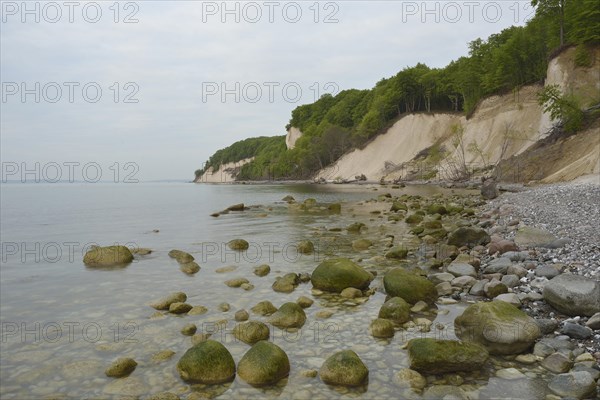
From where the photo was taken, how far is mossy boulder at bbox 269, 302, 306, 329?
756 centimetres

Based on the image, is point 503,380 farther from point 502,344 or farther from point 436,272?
point 436,272

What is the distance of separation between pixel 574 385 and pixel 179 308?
6798 millimetres

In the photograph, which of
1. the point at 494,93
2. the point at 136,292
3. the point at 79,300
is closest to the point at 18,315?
the point at 79,300

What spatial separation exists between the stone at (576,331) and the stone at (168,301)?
7247 millimetres

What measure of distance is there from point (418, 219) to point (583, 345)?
14.8 meters

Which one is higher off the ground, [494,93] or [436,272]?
[494,93]

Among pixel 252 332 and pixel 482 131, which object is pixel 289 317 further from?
pixel 482 131

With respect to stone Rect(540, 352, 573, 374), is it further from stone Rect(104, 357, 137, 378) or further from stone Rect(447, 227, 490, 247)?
stone Rect(447, 227, 490, 247)

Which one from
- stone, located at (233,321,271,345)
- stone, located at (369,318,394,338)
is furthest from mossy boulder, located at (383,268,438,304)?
stone, located at (233,321,271,345)

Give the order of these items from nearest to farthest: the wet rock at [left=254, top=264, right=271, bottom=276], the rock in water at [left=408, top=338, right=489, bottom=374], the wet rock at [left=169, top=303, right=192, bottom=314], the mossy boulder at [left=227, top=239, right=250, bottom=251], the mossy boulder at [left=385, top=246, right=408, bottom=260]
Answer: the rock in water at [left=408, top=338, right=489, bottom=374] → the wet rock at [left=169, top=303, right=192, bottom=314] → the wet rock at [left=254, top=264, right=271, bottom=276] → the mossy boulder at [left=385, top=246, right=408, bottom=260] → the mossy boulder at [left=227, top=239, right=250, bottom=251]

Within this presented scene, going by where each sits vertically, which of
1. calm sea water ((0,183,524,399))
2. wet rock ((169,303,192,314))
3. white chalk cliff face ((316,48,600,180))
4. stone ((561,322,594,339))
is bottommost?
calm sea water ((0,183,524,399))

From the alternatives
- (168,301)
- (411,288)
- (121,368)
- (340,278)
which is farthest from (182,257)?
(411,288)

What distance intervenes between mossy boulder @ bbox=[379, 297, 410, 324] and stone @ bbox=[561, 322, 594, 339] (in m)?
2.51

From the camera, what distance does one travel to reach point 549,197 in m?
20.2
